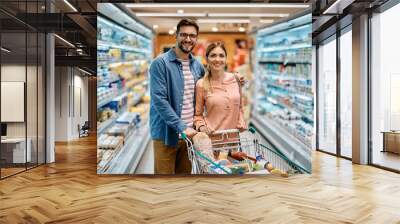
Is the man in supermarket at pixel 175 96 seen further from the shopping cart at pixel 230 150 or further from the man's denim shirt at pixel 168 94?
the shopping cart at pixel 230 150

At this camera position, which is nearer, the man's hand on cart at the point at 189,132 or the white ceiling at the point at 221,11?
the man's hand on cart at the point at 189,132

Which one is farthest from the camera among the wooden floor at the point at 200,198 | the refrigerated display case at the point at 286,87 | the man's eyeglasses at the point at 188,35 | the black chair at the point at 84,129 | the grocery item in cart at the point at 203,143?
the black chair at the point at 84,129

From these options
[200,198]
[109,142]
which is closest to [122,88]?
[109,142]

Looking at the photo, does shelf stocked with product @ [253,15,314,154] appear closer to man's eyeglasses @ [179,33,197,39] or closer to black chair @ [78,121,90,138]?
man's eyeglasses @ [179,33,197,39]

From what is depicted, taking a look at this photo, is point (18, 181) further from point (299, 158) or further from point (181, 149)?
point (299, 158)

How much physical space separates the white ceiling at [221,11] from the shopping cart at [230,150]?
52.6 inches

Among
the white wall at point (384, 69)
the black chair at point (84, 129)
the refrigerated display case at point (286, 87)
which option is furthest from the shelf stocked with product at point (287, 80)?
the black chair at point (84, 129)

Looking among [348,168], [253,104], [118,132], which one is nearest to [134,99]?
[118,132]

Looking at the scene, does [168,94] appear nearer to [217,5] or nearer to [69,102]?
[217,5]

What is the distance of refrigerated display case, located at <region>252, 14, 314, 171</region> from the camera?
5.39 metres

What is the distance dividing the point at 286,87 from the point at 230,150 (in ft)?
3.79

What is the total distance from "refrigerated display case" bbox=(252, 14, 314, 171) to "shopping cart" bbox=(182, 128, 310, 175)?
17cm

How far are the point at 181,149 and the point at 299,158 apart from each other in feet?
5.46

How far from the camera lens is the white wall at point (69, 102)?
7.07 m
